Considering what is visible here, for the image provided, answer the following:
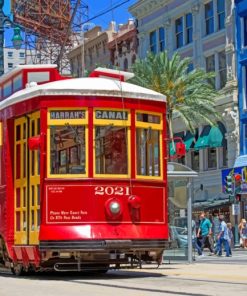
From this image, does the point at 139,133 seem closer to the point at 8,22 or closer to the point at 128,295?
the point at 128,295

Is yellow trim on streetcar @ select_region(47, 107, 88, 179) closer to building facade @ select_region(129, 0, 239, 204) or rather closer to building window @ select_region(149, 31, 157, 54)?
building facade @ select_region(129, 0, 239, 204)

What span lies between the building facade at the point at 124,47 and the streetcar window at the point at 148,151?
35696mm

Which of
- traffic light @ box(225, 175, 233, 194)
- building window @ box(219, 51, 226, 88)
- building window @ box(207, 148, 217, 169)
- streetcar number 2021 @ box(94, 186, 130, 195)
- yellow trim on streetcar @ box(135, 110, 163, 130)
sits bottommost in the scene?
streetcar number 2021 @ box(94, 186, 130, 195)

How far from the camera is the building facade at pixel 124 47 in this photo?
50041 mm

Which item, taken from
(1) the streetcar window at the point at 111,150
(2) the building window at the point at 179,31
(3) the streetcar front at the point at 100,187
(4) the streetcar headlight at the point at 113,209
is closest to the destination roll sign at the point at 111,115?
(3) the streetcar front at the point at 100,187

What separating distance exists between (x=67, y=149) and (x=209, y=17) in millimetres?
30230

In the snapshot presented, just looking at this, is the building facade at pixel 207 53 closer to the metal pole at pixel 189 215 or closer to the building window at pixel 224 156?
the building window at pixel 224 156

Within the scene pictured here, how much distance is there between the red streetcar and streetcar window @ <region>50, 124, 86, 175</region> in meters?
0.02

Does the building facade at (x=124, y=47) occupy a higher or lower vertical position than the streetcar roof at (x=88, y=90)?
higher

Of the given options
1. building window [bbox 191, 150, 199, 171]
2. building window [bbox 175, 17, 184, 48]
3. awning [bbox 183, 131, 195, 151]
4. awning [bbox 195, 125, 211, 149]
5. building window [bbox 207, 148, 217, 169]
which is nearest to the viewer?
awning [bbox 195, 125, 211, 149]

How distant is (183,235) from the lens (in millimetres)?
21266

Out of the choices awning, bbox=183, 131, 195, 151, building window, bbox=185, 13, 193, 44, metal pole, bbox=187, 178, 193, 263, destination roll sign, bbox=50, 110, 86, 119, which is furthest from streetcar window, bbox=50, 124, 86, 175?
building window, bbox=185, 13, 193, 44

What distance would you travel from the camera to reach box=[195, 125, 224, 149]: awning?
4000 centimetres

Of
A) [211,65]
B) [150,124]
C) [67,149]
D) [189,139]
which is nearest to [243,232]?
[189,139]
